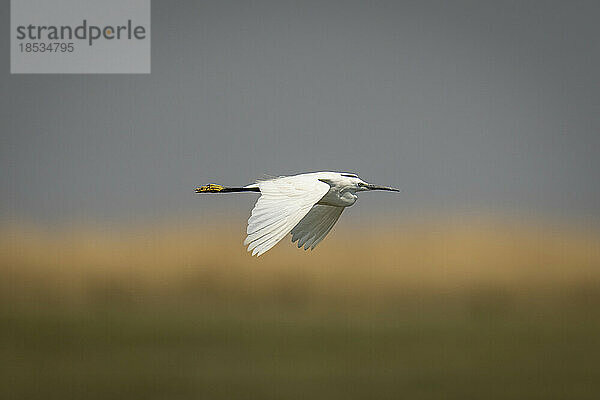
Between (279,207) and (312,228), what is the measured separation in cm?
74

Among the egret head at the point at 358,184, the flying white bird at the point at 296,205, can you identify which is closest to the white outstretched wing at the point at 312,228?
the flying white bird at the point at 296,205

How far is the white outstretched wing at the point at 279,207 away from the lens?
1.80 metres

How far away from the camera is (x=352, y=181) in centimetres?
239

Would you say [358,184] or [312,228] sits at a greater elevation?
[358,184]

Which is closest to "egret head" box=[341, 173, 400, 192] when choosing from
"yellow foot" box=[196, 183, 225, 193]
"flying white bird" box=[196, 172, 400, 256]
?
"flying white bird" box=[196, 172, 400, 256]

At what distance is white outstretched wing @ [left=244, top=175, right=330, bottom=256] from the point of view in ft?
5.92

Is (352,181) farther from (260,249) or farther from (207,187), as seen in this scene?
(260,249)

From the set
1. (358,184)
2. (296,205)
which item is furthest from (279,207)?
(358,184)

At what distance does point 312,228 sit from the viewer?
106 inches

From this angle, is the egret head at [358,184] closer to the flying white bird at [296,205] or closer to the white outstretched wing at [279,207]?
the flying white bird at [296,205]

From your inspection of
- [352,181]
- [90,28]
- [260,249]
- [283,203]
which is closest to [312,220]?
[352,181]

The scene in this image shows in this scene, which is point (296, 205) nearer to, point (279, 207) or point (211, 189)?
point (279, 207)

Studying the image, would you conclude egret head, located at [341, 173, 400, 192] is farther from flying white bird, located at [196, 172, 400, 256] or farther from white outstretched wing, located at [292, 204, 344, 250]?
white outstretched wing, located at [292, 204, 344, 250]

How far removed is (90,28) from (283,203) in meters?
5.89
